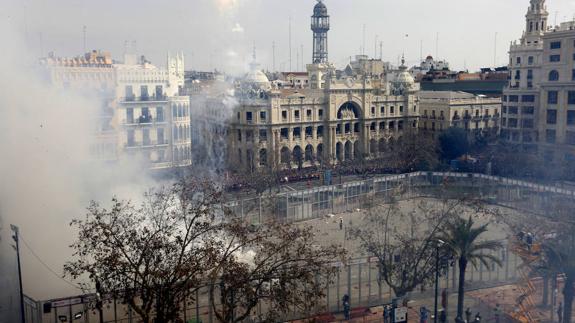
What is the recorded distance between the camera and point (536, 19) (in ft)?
200

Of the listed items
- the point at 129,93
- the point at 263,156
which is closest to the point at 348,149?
the point at 263,156

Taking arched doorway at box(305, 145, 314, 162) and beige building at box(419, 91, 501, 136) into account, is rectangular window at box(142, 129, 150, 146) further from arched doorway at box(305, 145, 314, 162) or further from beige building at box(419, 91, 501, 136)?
beige building at box(419, 91, 501, 136)

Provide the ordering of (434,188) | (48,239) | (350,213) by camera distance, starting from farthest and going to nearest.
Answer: (434,188) < (350,213) < (48,239)

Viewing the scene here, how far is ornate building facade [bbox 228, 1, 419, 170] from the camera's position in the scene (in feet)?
183

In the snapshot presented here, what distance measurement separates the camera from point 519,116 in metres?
58.8

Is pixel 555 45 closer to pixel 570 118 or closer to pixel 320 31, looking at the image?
pixel 570 118

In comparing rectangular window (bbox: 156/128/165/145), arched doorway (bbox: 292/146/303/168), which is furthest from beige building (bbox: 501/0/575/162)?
rectangular window (bbox: 156/128/165/145)

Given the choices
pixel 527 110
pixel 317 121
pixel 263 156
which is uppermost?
pixel 527 110

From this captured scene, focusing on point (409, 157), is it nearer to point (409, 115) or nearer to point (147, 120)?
point (409, 115)

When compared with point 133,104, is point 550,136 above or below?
below

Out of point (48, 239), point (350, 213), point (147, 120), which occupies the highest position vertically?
point (147, 120)

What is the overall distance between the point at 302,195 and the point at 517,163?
22.1m

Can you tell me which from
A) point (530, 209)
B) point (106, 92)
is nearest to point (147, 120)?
point (106, 92)

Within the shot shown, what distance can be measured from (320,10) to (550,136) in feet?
197
